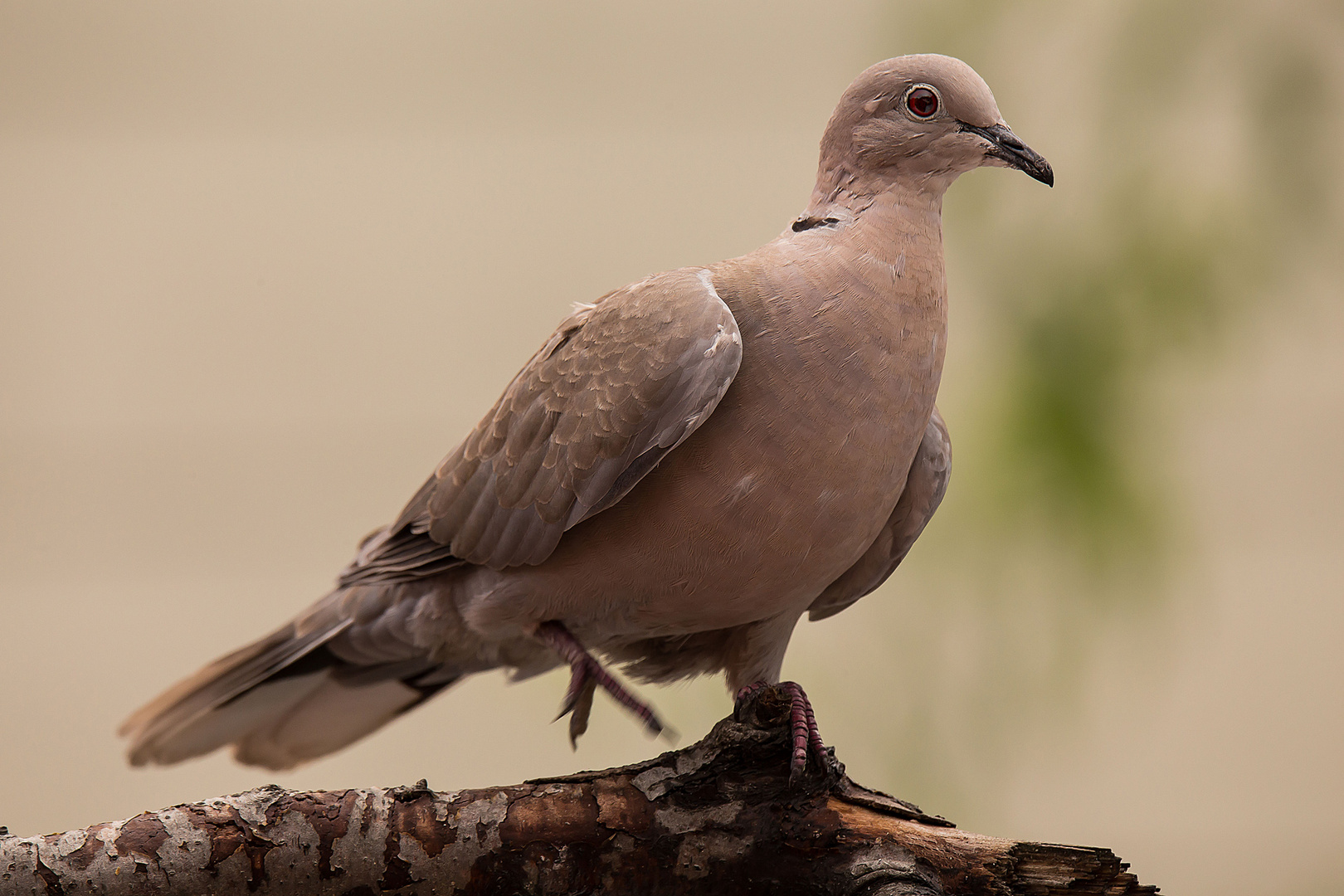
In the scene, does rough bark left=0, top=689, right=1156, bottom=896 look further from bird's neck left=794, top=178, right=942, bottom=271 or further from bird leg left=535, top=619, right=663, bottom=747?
bird's neck left=794, top=178, right=942, bottom=271

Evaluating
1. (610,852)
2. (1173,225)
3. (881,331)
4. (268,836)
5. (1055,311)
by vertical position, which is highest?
(1173,225)

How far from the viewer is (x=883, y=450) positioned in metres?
1.43

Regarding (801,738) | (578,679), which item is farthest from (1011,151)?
(578,679)

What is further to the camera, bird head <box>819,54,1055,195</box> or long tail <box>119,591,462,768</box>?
long tail <box>119,591,462,768</box>

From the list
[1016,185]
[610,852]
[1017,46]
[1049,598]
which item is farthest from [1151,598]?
[610,852]

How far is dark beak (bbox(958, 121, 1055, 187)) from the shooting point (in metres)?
1.53

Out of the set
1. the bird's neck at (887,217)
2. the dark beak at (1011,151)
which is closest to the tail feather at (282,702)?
the bird's neck at (887,217)

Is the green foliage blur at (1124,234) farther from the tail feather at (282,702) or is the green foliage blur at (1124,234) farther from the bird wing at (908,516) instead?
the tail feather at (282,702)

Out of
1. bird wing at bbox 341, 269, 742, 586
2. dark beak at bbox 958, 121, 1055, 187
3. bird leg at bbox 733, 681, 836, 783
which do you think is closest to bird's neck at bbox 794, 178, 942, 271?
dark beak at bbox 958, 121, 1055, 187

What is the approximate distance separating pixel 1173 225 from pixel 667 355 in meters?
1.78

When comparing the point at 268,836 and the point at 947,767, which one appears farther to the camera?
the point at 947,767

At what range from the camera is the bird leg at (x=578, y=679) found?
1.64 m

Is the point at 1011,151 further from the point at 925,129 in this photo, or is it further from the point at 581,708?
the point at 581,708

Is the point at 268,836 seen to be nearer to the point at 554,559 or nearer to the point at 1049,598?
the point at 554,559
